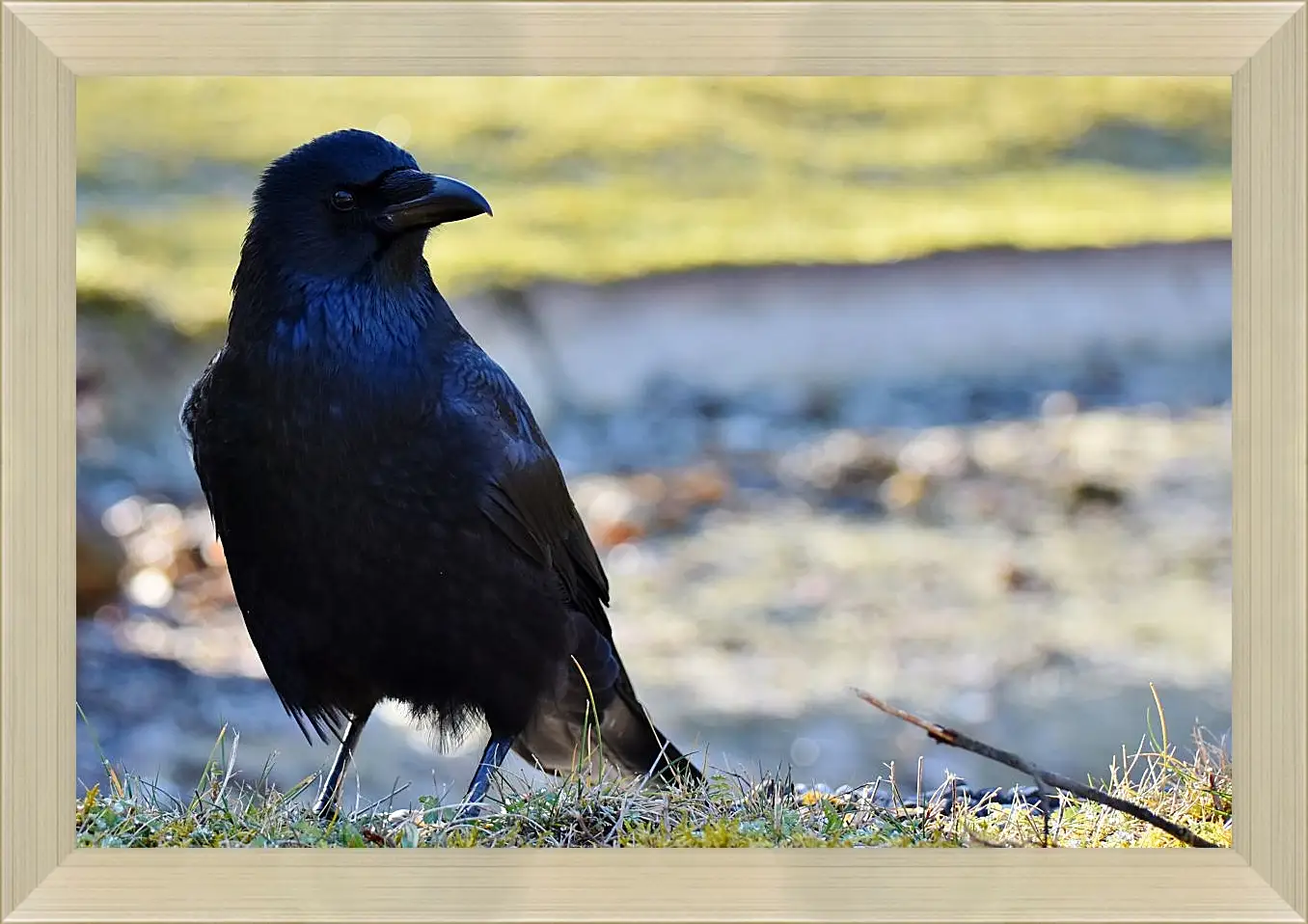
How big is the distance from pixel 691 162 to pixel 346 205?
1.56 metres

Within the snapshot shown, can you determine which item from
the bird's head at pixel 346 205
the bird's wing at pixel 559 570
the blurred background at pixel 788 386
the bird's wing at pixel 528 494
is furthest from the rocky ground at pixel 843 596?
the bird's head at pixel 346 205

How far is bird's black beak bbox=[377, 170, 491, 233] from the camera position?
2861mm

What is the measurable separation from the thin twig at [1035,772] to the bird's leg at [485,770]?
0.85 metres

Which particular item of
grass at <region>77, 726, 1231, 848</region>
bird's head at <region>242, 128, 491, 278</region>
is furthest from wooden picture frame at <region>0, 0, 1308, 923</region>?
bird's head at <region>242, 128, 491, 278</region>

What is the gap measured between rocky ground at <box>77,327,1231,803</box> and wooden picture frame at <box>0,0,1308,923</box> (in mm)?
599

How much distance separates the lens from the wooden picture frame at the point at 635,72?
2582mm

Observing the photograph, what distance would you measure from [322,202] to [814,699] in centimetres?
266

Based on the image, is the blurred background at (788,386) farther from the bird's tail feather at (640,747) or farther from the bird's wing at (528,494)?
the bird's wing at (528,494)

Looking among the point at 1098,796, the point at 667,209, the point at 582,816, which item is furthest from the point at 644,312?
the point at 1098,796

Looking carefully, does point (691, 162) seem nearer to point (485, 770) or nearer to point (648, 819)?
point (485, 770)

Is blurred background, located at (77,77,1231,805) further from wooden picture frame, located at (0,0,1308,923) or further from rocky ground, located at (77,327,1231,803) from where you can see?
wooden picture frame, located at (0,0,1308,923)

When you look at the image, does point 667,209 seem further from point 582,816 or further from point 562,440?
point 582,816

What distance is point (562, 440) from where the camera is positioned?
5.43 meters

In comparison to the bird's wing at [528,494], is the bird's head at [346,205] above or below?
above
